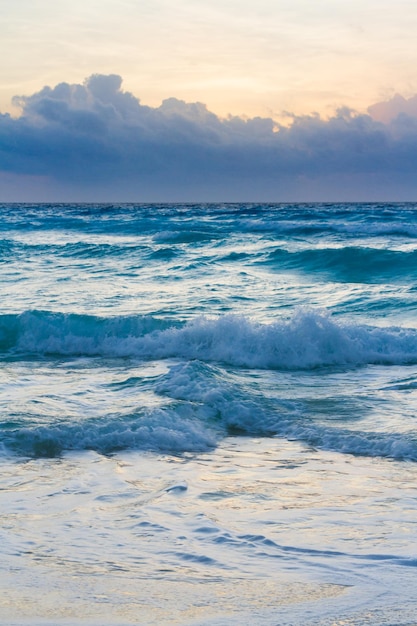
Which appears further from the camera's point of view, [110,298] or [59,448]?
[110,298]

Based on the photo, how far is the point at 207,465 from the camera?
5.79 meters

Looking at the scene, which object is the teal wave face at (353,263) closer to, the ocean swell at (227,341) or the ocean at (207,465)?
the ocean at (207,465)

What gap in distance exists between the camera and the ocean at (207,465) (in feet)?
11.6

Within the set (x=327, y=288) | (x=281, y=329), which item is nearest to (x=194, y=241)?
(x=327, y=288)

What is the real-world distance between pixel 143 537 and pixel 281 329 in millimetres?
7372

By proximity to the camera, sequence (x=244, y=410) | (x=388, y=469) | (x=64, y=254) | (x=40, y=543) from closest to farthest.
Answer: (x=40, y=543) < (x=388, y=469) < (x=244, y=410) < (x=64, y=254)

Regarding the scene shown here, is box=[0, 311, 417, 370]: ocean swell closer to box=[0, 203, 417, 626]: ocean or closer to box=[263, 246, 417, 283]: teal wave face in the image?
box=[0, 203, 417, 626]: ocean

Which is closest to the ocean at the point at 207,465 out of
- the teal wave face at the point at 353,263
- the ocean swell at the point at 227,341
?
the ocean swell at the point at 227,341

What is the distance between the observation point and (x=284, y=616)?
3.28m

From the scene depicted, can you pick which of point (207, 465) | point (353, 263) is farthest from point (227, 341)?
point (353, 263)

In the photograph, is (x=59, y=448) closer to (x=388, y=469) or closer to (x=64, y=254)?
(x=388, y=469)

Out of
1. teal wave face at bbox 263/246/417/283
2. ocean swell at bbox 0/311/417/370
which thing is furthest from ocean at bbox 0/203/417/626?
teal wave face at bbox 263/246/417/283

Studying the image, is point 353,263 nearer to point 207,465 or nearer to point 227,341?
point 227,341

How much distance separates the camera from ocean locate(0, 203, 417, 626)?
11.6 feet
